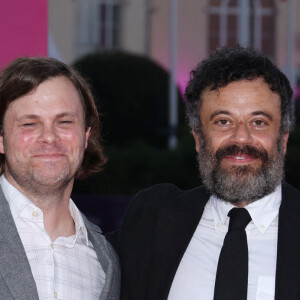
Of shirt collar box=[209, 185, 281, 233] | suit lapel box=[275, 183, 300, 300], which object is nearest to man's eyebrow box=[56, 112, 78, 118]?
shirt collar box=[209, 185, 281, 233]

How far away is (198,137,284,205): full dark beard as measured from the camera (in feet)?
8.69

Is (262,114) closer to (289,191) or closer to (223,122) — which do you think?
(223,122)

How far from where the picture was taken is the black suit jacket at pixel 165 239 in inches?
97.0

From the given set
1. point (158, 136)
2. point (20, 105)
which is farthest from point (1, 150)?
point (158, 136)

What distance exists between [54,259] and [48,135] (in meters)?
0.49

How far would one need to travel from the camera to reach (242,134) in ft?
8.64

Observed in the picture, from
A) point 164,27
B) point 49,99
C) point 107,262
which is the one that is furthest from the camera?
point 164,27

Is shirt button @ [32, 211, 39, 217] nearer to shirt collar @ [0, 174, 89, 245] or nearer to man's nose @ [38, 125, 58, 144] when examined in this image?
shirt collar @ [0, 174, 89, 245]

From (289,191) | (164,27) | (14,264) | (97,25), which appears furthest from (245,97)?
(97,25)

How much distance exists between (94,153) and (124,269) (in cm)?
64

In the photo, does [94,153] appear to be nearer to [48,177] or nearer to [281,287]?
[48,177]

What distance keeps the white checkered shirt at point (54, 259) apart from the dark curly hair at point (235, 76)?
0.79m

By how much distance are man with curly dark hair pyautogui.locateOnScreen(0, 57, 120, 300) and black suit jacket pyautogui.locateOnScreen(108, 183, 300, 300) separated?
0.12m

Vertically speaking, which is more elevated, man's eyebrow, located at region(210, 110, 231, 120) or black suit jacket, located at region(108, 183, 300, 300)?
man's eyebrow, located at region(210, 110, 231, 120)
